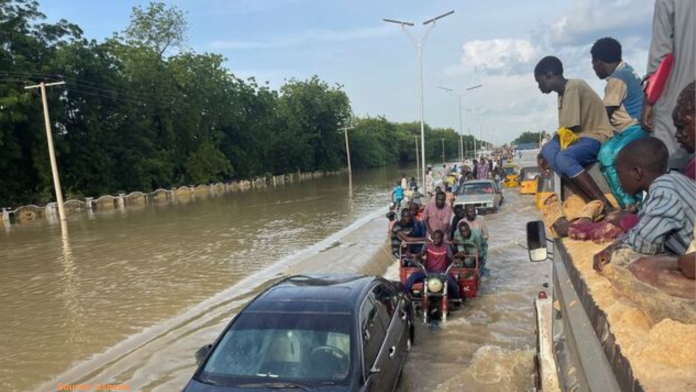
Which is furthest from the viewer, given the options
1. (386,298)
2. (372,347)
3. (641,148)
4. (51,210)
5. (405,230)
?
(51,210)

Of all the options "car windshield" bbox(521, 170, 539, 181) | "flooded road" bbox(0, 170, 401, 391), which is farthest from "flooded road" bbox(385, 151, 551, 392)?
"car windshield" bbox(521, 170, 539, 181)

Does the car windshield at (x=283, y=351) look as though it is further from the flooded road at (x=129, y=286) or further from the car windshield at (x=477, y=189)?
the car windshield at (x=477, y=189)

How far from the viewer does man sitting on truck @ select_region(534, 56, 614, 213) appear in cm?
454

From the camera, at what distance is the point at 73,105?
4184 cm

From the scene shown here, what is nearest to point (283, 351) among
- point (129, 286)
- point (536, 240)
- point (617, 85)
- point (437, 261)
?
point (536, 240)

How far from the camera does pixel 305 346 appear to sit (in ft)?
15.5

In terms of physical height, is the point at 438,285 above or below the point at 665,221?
below

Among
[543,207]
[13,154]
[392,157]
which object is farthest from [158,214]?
[392,157]

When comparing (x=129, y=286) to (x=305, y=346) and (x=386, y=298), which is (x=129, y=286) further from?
(x=305, y=346)

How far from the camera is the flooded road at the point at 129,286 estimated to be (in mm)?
7898

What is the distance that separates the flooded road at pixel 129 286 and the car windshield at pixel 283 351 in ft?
7.96

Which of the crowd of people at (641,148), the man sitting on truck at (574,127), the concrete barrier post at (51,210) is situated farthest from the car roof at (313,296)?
the concrete barrier post at (51,210)

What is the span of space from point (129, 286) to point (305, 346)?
29.8 ft

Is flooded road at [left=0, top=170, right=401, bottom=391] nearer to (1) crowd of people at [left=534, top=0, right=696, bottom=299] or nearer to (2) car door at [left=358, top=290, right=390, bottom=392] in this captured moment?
(2) car door at [left=358, top=290, right=390, bottom=392]
